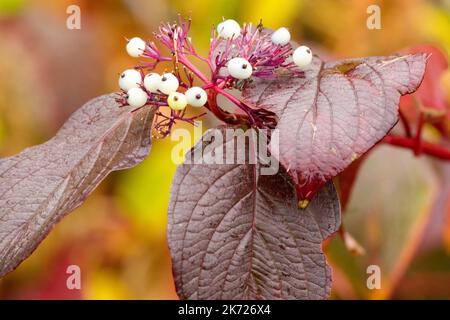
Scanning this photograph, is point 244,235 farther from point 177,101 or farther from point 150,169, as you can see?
point 150,169

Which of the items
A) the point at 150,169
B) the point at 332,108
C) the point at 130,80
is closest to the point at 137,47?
the point at 130,80

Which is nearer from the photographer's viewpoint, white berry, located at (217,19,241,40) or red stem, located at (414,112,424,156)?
white berry, located at (217,19,241,40)

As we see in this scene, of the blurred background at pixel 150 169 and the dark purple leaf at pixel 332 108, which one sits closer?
the dark purple leaf at pixel 332 108

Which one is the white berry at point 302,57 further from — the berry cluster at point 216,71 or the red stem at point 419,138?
the red stem at point 419,138

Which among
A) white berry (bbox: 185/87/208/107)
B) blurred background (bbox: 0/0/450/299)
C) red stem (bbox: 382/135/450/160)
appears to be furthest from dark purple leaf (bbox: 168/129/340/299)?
blurred background (bbox: 0/0/450/299)

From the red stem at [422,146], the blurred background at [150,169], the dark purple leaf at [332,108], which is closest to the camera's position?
the dark purple leaf at [332,108]

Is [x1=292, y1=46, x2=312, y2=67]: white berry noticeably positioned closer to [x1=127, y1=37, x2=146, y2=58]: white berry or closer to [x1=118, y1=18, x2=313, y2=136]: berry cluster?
[x1=118, y1=18, x2=313, y2=136]: berry cluster

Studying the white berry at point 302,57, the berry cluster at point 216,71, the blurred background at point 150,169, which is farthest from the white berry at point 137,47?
the blurred background at point 150,169

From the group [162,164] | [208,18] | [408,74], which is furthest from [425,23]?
[408,74]
